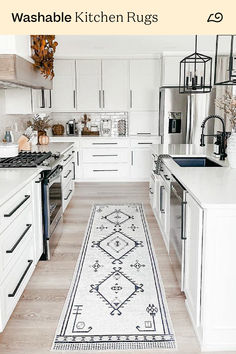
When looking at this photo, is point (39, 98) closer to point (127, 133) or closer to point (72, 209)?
point (72, 209)

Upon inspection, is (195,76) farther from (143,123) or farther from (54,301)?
(143,123)

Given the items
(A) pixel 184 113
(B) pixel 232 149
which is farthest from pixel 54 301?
(A) pixel 184 113

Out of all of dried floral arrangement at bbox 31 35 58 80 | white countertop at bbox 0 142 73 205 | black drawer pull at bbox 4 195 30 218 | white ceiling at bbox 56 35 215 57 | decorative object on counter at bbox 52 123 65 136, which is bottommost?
black drawer pull at bbox 4 195 30 218

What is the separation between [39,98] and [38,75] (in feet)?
3.04

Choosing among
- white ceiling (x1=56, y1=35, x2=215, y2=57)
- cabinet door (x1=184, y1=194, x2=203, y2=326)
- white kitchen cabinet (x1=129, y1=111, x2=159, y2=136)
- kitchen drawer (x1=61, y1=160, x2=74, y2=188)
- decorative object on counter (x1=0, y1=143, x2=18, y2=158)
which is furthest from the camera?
white kitchen cabinet (x1=129, y1=111, x2=159, y2=136)

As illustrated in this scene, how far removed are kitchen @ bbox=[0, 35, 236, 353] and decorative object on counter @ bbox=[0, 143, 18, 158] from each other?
0.15 ft

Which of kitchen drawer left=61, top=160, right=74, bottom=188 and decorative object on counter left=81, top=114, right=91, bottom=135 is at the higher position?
decorative object on counter left=81, top=114, right=91, bottom=135

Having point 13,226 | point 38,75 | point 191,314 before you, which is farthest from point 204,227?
point 38,75

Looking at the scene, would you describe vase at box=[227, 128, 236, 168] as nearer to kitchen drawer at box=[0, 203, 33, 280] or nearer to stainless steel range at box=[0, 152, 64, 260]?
stainless steel range at box=[0, 152, 64, 260]

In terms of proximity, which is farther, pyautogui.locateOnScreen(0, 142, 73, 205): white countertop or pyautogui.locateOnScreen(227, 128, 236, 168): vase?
pyautogui.locateOnScreen(227, 128, 236, 168): vase

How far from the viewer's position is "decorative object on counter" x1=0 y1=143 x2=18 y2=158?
3.66m

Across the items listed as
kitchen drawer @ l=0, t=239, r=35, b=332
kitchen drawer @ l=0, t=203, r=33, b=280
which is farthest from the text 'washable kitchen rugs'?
kitchen drawer @ l=0, t=203, r=33, b=280

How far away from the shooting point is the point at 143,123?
22.9 feet

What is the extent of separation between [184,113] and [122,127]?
137 centimetres
